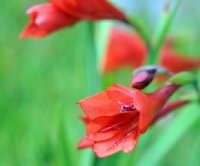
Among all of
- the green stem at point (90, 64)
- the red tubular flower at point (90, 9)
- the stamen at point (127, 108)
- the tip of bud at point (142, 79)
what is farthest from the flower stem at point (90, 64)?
the stamen at point (127, 108)

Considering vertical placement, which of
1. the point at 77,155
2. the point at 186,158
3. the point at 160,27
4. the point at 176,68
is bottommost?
the point at 186,158

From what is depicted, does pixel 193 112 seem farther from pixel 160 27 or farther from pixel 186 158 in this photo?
pixel 186 158

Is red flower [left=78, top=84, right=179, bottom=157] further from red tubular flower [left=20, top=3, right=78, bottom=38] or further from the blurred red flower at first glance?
the blurred red flower

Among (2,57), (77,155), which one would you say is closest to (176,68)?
(77,155)

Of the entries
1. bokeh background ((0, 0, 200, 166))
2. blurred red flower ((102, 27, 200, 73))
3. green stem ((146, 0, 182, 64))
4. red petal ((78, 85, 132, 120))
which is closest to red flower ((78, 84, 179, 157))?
red petal ((78, 85, 132, 120))

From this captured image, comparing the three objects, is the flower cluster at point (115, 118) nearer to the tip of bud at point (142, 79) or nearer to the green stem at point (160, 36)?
the tip of bud at point (142, 79)

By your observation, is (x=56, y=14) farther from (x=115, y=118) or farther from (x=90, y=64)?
(x=115, y=118)
